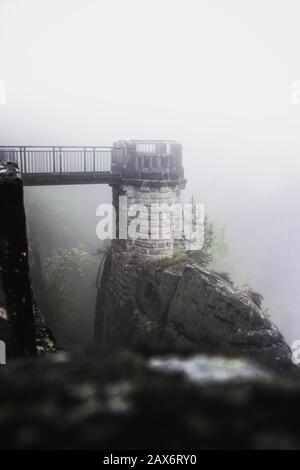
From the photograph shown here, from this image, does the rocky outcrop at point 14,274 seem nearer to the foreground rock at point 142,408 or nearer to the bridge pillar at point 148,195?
the foreground rock at point 142,408

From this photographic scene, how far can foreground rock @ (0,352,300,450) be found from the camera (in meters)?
1.27

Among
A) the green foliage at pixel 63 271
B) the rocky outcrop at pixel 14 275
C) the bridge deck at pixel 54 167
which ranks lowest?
the green foliage at pixel 63 271

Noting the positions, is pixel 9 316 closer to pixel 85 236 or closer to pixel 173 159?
pixel 173 159

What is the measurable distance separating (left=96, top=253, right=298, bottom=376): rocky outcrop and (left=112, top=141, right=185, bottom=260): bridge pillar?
0.87 metres

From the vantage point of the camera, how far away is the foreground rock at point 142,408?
1.27m

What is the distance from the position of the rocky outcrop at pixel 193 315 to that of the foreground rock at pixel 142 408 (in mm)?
10668

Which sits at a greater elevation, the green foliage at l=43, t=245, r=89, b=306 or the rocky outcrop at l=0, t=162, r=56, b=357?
the rocky outcrop at l=0, t=162, r=56, b=357

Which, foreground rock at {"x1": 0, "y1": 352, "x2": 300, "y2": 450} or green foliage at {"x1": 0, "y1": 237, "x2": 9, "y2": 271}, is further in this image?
green foliage at {"x1": 0, "y1": 237, "x2": 9, "y2": 271}

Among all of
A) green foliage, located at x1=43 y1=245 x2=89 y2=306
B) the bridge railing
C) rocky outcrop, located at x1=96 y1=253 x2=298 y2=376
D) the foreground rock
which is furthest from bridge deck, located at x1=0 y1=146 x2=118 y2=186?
the foreground rock

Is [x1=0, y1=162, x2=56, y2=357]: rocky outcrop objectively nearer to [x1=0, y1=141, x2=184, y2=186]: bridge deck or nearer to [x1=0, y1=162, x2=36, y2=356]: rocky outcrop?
[x1=0, y1=162, x2=36, y2=356]: rocky outcrop

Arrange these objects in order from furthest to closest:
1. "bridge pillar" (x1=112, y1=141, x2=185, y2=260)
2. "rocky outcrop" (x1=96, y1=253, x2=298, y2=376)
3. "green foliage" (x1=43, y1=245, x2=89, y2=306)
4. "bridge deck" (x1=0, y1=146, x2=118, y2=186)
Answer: "green foliage" (x1=43, y1=245, x2=89, y2=306), "bridge pillar" (x1=112, y1=141, x2=185, y2=260), "bridge deck" (x1=0, y1=146, x2=118, y2=186), "rocky outcrop" (x1=96, y1=253, x2=298, y2=376)

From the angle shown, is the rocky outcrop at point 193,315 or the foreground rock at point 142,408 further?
the rocky outcrop at point 193,315

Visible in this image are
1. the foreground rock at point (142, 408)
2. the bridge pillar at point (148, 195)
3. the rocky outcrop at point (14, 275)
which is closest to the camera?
the foreground rock at point (142, 408)

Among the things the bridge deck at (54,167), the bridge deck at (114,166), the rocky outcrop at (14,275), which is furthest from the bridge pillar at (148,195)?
the rocky outcrop at (14,275)
